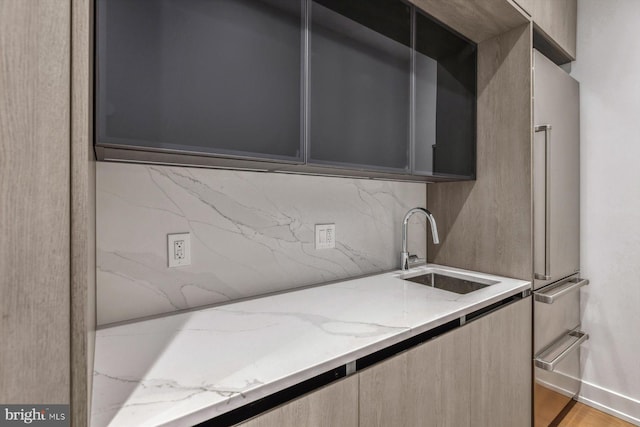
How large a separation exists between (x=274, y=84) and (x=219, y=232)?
566 mm

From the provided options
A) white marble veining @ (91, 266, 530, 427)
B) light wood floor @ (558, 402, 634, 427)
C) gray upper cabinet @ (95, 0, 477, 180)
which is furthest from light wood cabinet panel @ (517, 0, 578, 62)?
light wood floor @ (558, 402, 634, 427)

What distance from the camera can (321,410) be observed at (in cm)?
79

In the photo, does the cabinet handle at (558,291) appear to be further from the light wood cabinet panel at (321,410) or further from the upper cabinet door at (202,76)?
the upper cabinet door at (202,76)

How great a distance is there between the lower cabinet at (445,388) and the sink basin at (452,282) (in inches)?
7.6

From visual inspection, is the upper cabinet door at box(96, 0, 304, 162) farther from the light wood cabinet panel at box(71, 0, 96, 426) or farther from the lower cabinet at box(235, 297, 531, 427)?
the lower cabinet at box(235, 297, 531, 427)

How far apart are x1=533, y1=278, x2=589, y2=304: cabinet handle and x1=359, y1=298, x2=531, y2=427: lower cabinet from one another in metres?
0.09

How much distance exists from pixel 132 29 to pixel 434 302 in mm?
1251

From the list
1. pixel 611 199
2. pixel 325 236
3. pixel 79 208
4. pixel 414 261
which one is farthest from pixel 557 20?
pixel 79 208

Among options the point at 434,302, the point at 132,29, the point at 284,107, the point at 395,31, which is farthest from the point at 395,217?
the point at 132,29

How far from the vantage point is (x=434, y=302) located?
1.26 m

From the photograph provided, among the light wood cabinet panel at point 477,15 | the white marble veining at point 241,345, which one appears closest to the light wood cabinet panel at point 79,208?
the white marble veining at point 241,345

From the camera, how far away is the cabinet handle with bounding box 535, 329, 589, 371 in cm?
161

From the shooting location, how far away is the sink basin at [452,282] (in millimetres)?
1647

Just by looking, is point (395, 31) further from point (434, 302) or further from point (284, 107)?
point (434, 302)
